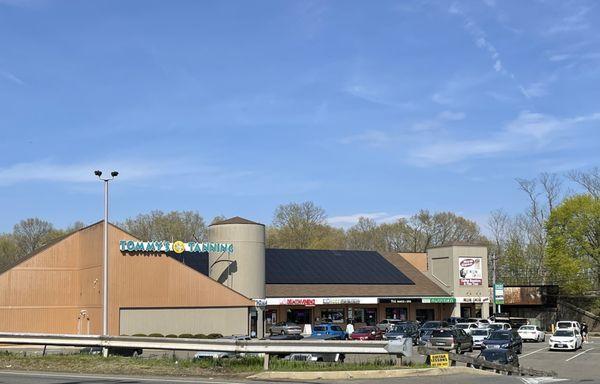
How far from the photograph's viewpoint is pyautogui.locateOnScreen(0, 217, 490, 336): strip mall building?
1914 inches

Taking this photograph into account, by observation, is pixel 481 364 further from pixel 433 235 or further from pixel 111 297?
pixel 433 235

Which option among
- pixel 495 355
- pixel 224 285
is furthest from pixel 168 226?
pixel 495 355

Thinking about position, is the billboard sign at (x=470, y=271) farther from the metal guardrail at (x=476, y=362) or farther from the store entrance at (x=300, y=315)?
the metal guardrail at (x=476, y=362)

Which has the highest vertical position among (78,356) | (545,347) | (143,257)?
(143,257)

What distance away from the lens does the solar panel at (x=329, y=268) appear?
66.1m

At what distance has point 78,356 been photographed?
72.1 ft

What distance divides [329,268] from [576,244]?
78.9 ft

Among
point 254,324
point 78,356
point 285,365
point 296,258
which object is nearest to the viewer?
point 285,365

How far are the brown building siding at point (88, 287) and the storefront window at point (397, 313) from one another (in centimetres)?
2125

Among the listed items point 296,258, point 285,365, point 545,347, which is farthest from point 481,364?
point 296,258

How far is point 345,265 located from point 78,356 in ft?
166

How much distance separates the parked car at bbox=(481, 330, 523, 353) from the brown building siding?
63.4ft

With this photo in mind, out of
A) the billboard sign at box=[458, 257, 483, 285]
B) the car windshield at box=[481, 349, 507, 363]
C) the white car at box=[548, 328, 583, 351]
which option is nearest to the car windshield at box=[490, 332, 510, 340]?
the white car at box=[548, 328, 583, 351]

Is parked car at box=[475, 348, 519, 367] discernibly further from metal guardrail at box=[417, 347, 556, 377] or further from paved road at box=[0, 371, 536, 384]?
paved road at box=[0, 371, 536, 384]
